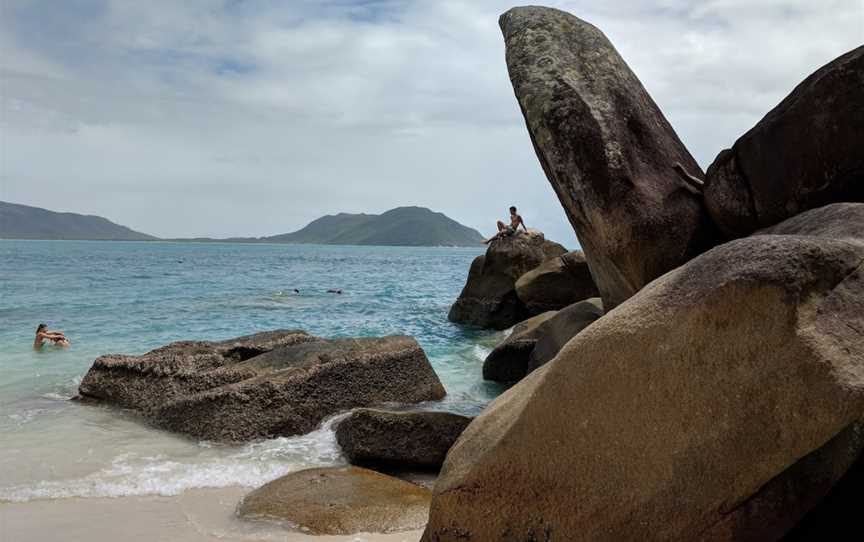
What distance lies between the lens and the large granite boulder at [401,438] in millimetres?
6965

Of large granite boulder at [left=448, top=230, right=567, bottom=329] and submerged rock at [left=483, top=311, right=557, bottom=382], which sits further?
large granite boulder at [left=448, top=230, right=567, bottom=329]

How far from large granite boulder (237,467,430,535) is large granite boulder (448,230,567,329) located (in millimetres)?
13457

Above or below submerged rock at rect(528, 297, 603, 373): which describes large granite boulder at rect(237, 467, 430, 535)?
below

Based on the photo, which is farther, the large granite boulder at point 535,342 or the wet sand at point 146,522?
the large granite boulder at point 535,342

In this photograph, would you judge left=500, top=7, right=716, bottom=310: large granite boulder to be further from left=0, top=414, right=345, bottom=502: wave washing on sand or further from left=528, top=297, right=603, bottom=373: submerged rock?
left=0, top=414, right=345, bottom=502: wave washing on sand

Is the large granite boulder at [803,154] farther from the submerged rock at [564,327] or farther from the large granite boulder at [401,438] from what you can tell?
the submerged rock at [564,327]

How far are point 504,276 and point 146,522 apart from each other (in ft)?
50.5

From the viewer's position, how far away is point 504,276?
20.3m

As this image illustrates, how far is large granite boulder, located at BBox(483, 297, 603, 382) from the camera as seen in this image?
10367 mm

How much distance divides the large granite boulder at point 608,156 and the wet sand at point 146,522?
3.27 metres

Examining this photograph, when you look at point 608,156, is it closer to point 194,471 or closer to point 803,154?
point 803,154

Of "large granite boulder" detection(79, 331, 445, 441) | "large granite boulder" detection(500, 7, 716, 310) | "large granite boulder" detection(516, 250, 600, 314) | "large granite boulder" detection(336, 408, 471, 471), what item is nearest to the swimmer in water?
"large granite boulder" detection(79, 331, 445, 441)

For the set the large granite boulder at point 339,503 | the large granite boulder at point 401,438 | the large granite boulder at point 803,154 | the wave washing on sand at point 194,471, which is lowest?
the wave washing on sand at point 194,471

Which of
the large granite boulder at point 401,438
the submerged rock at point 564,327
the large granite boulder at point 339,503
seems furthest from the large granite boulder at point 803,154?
the submerged rock at point 564,327
